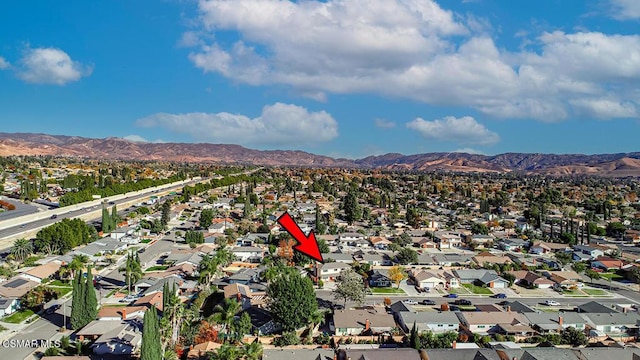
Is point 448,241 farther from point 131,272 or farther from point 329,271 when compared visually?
point 131,272

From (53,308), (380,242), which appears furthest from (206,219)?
(53,308)

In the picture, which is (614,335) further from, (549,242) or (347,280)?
(549,242)

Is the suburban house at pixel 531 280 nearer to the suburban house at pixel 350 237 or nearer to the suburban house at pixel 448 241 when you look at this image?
the suburban house at pixel 448 241

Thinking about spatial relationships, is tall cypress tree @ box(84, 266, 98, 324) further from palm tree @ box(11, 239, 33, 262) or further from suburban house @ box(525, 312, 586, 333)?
suburban house @ box(525, 312, 586, 333)

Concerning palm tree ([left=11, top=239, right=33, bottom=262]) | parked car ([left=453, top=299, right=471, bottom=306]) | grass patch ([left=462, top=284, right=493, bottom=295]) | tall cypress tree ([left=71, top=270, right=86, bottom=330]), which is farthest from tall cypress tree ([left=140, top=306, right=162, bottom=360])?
palm tree ([left=11, top=239, right=33, bottom=262])

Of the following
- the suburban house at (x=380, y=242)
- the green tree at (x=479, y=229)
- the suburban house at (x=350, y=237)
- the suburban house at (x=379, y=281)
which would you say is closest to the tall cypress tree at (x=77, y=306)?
the suburban house at (x=379, y=281)

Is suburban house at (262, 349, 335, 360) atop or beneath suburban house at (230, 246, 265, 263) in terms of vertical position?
atop
